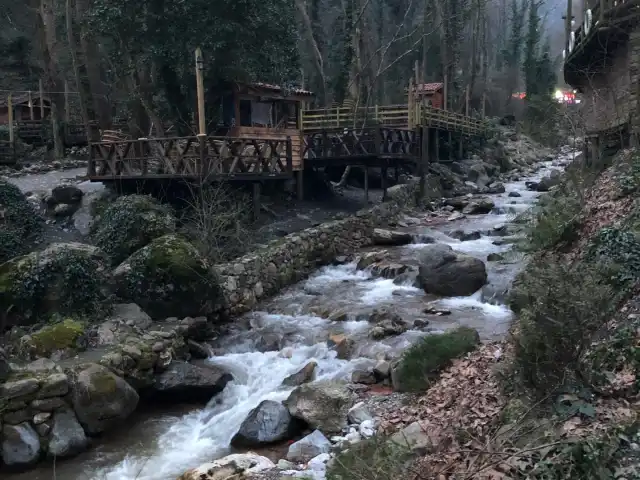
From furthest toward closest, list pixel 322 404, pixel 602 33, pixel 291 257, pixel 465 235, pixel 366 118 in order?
pixel 366 118 → pixel 465 235 → pixel 602 33 → pixel 291 257 → pixel 322 404

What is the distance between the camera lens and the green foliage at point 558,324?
4.64 m

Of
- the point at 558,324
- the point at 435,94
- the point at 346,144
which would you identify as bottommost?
the point at 558,324

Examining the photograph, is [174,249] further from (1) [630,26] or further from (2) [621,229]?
(1) [630,26]

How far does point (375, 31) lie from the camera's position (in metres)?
41.2

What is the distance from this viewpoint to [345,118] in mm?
24375

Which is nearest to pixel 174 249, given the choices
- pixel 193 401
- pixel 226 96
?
pixel 193 401

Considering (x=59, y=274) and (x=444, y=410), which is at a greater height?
(x=59, y=274)

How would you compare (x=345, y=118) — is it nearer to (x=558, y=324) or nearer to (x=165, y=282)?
(x=165, y=282)

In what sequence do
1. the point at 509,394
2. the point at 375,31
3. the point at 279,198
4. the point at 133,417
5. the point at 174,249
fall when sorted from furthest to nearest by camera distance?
1. the point at 375,31
2. the point at 279,198
3. the point at 174,249
4. the point at 133,417
5. the point at 509,394

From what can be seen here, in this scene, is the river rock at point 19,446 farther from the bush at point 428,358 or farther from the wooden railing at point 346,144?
the wooden railing at point 346,144

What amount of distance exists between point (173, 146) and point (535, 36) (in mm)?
38547

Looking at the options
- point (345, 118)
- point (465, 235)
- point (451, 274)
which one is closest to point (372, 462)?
point (451, 274)

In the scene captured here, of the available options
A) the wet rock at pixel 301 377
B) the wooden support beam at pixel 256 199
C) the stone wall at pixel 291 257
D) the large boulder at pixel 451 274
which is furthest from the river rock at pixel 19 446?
the wooden support beam at pixel 256 199

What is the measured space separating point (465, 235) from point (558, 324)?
42.5 feet
